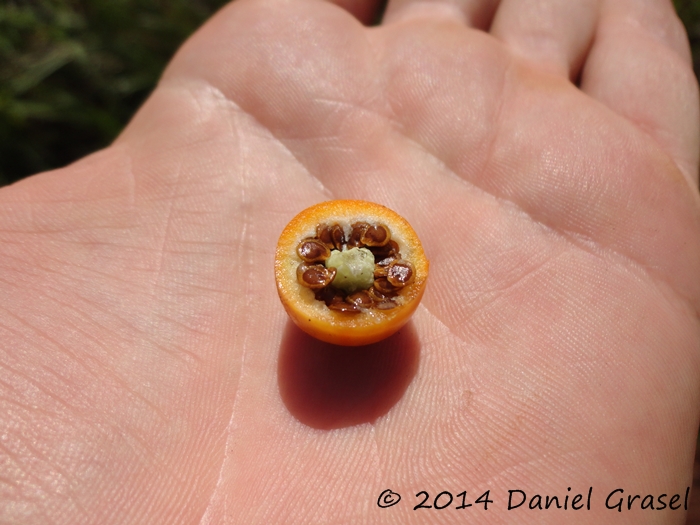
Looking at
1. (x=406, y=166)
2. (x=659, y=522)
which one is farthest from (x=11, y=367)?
(x=659, y=522)

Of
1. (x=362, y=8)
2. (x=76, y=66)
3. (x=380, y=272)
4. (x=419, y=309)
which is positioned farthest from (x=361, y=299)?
(x=76, y=66)

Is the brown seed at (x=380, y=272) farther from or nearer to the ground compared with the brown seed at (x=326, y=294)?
farther from the ground

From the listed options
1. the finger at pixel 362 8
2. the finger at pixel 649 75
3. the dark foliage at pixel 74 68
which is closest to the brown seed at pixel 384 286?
the finger at pixel 649 75

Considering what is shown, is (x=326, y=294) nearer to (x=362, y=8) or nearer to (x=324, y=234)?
(x=324, y=234)

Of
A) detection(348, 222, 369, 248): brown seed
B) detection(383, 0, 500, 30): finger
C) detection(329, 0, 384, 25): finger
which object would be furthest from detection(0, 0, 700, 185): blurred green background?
detection(348, 222, 369, 248): brown seed

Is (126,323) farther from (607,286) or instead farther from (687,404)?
(687,404)

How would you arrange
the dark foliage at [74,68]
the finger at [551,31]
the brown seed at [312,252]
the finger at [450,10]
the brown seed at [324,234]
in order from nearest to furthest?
the brown seed at [312,252], the brown seed at [324,234], the finger at [551,31], the finger at [450,10], the dark foliage at [74,68]

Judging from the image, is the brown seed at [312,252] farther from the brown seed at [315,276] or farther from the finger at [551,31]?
the finger at [551,31]
